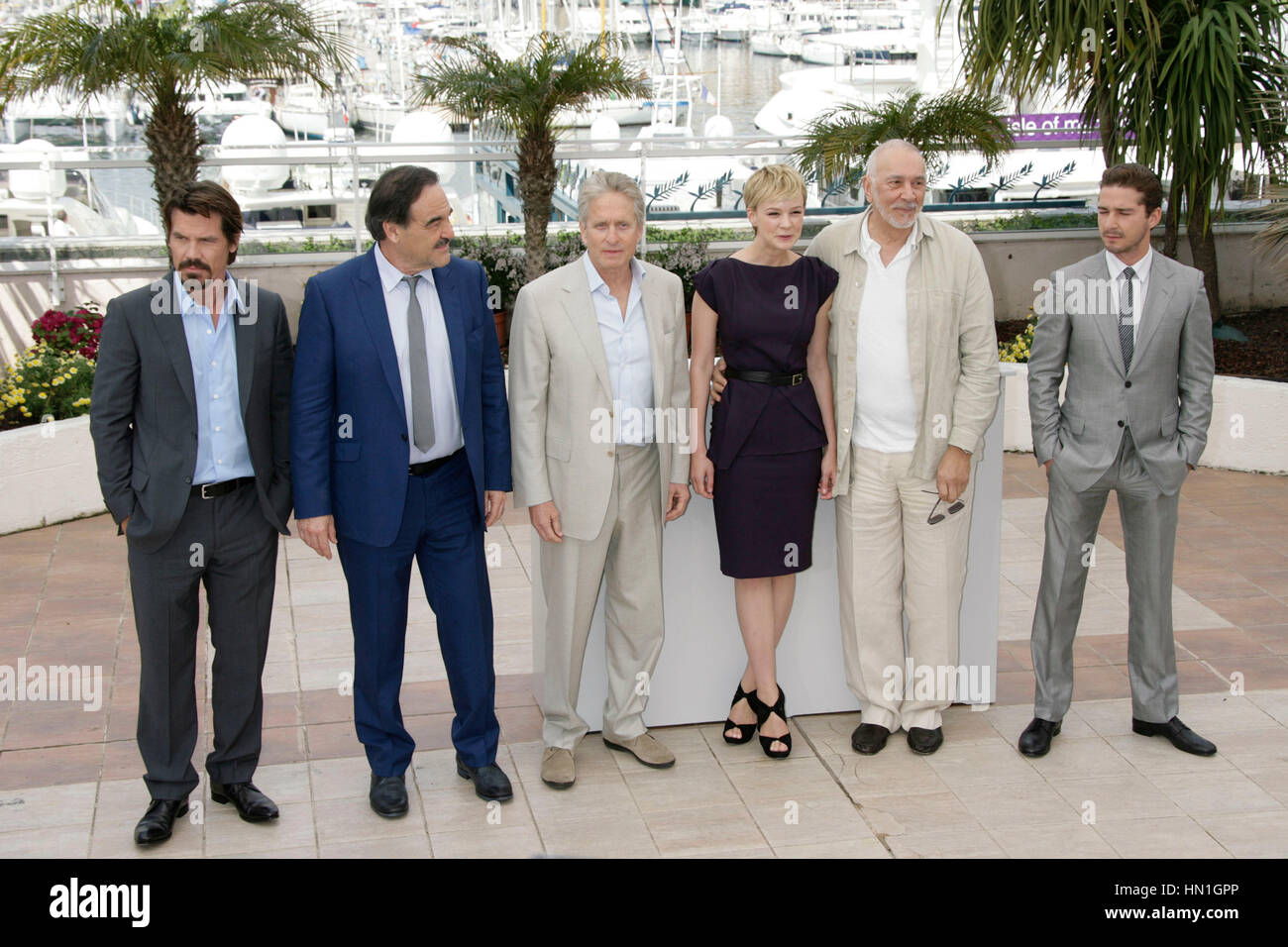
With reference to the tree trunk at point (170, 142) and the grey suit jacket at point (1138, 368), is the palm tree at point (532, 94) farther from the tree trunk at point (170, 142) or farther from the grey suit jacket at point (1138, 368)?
the grey suit jacket at point (1138, 368)

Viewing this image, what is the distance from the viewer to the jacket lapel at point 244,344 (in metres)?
3.89

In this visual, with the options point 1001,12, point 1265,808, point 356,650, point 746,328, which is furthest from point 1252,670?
point 1001,12

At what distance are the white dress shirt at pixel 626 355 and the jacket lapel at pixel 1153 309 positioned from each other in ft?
5.25

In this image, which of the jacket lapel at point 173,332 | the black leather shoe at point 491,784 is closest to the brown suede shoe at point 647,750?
the black leather shoe at point 491,784

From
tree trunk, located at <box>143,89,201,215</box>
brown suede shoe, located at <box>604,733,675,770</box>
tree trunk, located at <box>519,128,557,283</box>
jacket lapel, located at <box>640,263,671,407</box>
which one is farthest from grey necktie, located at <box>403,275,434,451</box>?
tree trunk, located at <box>519,128,557,283</box>

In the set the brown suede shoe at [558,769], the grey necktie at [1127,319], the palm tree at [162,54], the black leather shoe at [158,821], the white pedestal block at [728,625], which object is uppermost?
the palm tree at [162,54]

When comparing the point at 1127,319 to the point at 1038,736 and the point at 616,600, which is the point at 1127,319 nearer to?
the point at 1038,736

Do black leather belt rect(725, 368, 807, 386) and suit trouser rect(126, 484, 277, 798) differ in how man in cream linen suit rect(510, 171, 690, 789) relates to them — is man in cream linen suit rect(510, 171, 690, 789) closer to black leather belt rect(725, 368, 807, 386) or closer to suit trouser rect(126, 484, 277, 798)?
black leather belt rect(725, 368, 807, 386)

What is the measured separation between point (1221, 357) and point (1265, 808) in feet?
18.4

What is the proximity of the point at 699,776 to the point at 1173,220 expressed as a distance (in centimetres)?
644

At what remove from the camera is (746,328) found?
4363mm

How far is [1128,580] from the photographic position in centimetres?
464

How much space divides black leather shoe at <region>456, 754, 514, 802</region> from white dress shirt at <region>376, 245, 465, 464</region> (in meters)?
1.06

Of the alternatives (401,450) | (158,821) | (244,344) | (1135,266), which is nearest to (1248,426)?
(1135,266)
